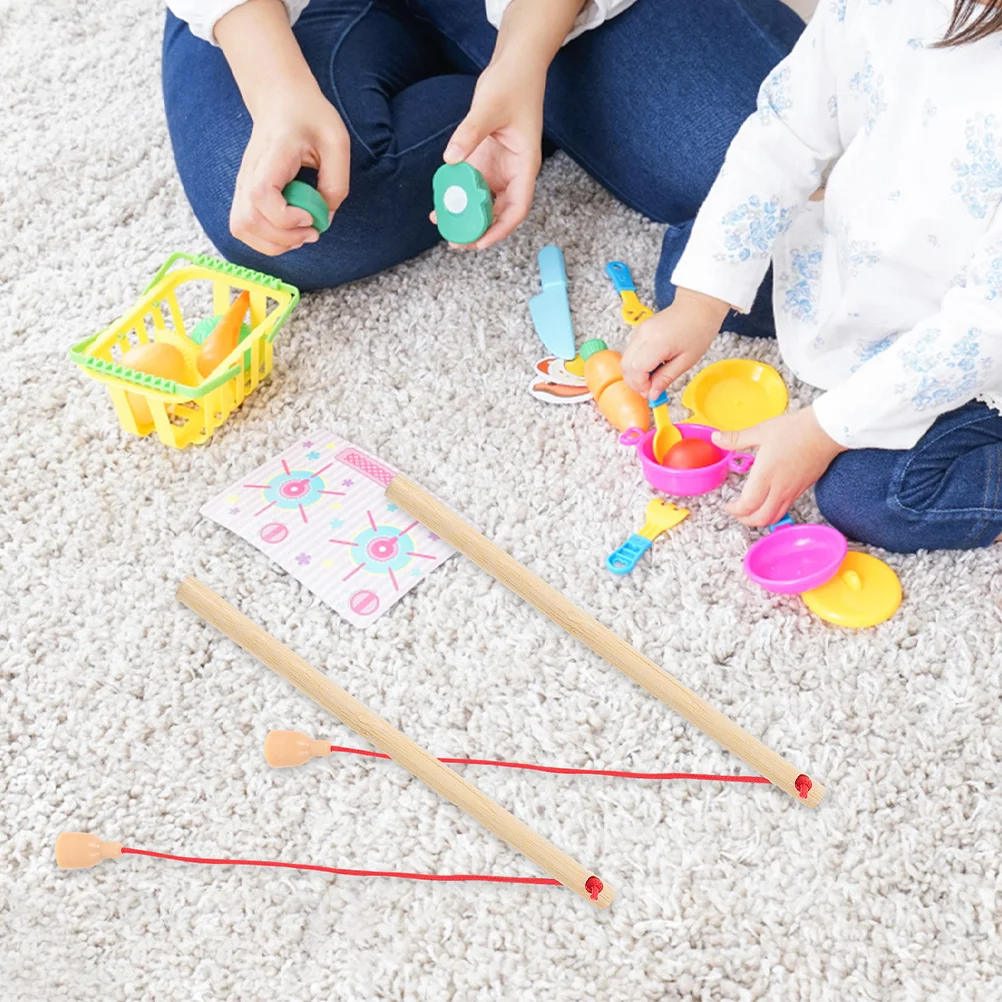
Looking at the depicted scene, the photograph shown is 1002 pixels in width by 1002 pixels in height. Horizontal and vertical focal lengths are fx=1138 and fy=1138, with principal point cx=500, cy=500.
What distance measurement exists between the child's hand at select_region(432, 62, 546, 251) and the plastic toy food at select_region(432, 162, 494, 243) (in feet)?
0.06

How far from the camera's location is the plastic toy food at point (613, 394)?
0.98 m

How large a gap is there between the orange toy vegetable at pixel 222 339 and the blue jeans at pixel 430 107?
0.27 ft

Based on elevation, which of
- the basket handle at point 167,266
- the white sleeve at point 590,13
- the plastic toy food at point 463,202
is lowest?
the basket handle at point 167,266

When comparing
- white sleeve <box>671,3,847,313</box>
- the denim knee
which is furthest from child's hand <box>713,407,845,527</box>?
white sleeve <box>671,3,847,313</box>

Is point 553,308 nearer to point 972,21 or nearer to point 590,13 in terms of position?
point 590,13

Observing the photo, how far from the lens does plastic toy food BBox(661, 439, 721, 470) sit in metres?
0.94

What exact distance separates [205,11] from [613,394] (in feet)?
1.59

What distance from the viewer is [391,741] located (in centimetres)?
78

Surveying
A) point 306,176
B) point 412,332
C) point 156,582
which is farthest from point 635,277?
point 156,582

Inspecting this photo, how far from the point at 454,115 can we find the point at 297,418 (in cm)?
34

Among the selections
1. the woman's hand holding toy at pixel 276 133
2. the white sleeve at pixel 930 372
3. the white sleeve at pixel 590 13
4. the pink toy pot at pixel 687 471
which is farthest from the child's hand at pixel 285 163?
the white sleeve at pixel 930 372

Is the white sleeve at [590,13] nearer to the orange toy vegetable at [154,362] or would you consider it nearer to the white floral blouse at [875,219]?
the white floral blouse at [875,219]

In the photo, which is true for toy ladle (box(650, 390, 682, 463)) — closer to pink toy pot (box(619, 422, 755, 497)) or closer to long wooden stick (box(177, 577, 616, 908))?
pink toy pot (box(619, 422, 755, 497))

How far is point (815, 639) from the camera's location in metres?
0.87
